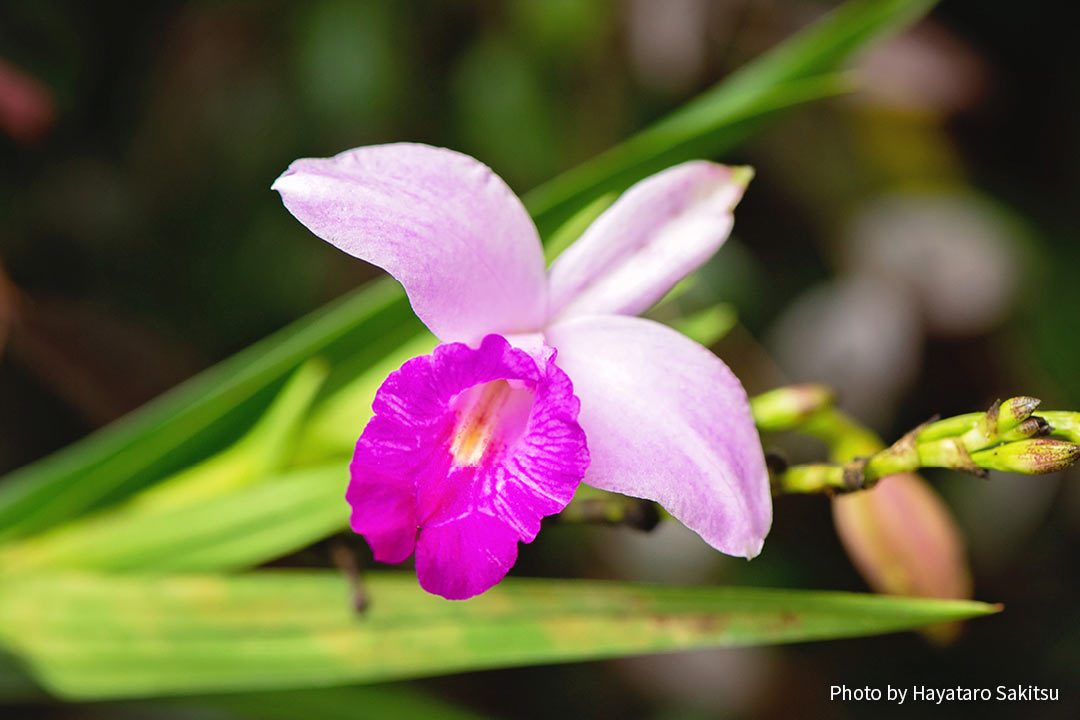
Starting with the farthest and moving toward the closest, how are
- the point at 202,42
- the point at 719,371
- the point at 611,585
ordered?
the point at 202,42 → the point at 611,585 → the point at 719,371

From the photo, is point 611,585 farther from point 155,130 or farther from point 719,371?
point 155,130

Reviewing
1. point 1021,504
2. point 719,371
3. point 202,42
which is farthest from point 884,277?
point 202,42

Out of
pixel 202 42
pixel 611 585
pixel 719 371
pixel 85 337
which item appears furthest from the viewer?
pixel 202 42

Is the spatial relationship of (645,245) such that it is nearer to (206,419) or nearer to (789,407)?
(789,407)

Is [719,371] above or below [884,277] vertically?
above

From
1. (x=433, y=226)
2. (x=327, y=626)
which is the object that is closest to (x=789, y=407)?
(x=433, y=226)

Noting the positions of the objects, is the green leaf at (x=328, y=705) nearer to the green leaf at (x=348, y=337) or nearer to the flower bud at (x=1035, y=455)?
the green leaf at (x=348, y=337)

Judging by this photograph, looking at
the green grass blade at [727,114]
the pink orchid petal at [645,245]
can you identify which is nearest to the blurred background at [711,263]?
the green grass blade at [727,114]
